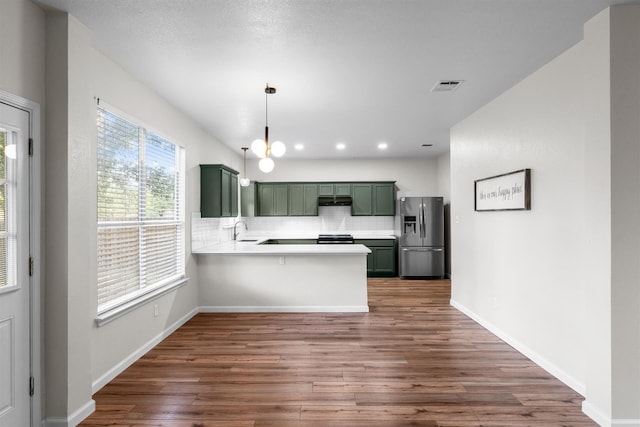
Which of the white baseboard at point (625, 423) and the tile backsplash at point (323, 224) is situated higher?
the tile backsplash at point (323, 224)

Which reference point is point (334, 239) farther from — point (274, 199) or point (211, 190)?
point (211, 190)

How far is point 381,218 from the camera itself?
8008mm

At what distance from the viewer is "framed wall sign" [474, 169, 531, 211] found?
3264 millimetres

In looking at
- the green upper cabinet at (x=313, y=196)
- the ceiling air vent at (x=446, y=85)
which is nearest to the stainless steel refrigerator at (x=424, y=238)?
the green upper cabinet at (x=313, y=196)

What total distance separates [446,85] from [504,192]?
49.6 inches

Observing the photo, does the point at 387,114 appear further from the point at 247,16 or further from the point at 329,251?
the point at 247,16

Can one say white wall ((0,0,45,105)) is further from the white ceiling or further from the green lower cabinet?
the green lower cabinet

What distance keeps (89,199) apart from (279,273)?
2.74m

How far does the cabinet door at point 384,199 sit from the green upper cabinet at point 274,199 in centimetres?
198

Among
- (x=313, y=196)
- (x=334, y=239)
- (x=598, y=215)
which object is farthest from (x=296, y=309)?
(x=598, y=215)

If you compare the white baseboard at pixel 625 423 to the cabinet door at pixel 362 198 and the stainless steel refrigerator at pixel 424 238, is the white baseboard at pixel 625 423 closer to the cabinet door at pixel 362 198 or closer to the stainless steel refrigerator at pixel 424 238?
the stainless steel refrigerator at pixel 424 238

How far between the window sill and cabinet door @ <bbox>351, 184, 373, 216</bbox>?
14.4ft

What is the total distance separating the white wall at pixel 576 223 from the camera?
221cm

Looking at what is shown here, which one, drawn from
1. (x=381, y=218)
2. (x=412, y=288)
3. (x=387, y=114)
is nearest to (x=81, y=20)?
(x=387, y=114)
